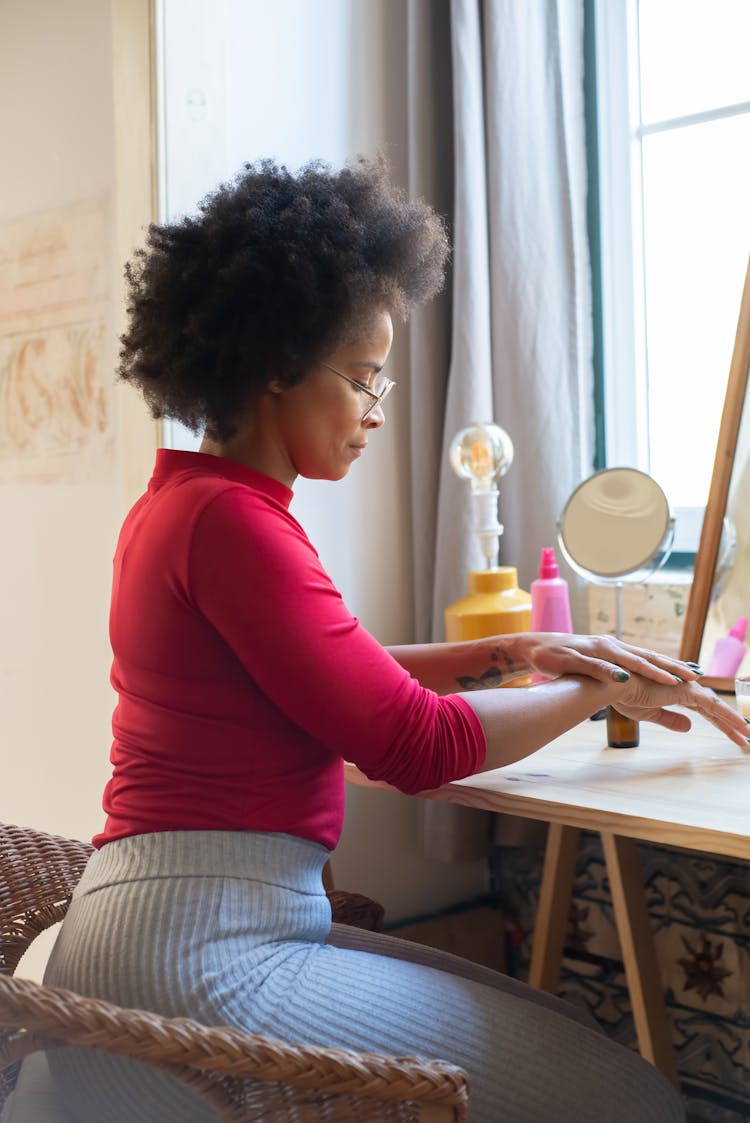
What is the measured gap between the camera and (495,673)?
5.01 feet

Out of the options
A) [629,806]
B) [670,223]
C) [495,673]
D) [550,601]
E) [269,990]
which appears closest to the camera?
[269,990]

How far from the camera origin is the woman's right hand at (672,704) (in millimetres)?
1391

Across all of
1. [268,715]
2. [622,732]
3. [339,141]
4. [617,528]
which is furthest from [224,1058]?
[339,141]

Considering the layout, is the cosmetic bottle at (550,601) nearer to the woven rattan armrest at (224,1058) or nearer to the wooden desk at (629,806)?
the wooden desk at (629,806)

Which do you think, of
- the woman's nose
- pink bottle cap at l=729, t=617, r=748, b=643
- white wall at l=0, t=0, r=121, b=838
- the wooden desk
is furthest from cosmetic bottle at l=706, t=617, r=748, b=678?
white wall at l=0, t=0, r=121, b=838

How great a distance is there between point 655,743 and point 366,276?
2.32ft

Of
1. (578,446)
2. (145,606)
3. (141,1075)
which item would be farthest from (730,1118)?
(145,606)

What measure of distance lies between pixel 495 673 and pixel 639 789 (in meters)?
0.28

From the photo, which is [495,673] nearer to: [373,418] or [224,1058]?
[373,418]

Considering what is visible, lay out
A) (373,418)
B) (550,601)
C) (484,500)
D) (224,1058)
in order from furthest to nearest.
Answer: (484,500) < (550,601) < (373,418) < (224,1058)

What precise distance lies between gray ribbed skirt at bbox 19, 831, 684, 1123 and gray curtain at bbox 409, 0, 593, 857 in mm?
978

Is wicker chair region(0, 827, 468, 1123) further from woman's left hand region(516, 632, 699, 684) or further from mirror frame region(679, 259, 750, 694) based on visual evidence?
mirror frame region(679, 259, 750, 694)

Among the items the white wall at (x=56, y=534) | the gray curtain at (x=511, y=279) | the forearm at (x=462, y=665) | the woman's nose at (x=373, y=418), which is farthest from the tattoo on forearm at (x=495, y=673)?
the white wall at (x=56, y=534)

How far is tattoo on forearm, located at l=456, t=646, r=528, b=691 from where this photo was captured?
1.51 m
